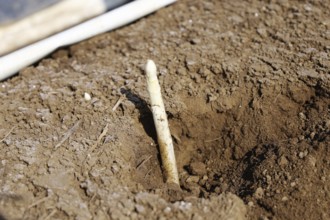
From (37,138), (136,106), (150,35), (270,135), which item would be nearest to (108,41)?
(150,35)

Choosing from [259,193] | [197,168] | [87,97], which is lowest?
[197,168]

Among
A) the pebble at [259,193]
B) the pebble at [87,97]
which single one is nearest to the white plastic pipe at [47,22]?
the pebble at [87,97]

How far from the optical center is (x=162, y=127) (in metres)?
2.65

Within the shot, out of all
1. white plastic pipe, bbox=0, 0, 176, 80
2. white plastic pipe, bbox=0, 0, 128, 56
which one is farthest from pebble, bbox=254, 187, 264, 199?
white plastic pipe, bbox=0, 0, 128, 56

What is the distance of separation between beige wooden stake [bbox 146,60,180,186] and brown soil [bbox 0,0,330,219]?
0.08 meters

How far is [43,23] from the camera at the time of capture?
3514 millimetres

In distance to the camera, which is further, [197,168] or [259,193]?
[197,168]

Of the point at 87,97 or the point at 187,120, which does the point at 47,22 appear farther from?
the point at 187,120

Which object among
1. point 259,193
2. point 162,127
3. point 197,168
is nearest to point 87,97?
point 162,127

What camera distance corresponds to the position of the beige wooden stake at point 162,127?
2502mm

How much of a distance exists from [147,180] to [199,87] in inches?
25.4

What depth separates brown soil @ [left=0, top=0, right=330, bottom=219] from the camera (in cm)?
249

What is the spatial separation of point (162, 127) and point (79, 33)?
1.13 meters

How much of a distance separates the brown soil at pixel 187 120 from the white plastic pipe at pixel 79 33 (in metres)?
0.06
